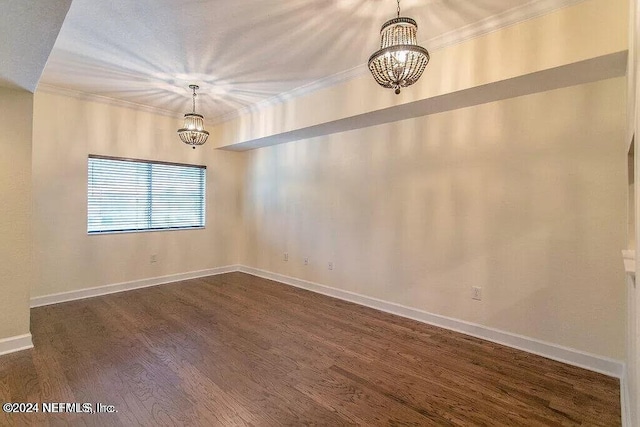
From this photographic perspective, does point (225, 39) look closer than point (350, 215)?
Yes

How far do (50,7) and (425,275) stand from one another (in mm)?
3687

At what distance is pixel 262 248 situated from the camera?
554 centimetres

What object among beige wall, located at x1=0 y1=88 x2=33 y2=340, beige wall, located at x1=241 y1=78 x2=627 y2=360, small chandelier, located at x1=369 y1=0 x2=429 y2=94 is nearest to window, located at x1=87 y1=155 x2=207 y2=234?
beige wall, located at x1=0 y1=88 x2=33 y2=340

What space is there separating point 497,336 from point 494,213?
3.96 feet

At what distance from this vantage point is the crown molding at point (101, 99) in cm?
379

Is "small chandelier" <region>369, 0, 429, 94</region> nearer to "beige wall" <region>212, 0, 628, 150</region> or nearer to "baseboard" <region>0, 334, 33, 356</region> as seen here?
"beige wall" <region>212, 0, 628, 150</region>

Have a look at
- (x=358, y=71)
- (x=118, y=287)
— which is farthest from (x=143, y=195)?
(x=358, y=71)

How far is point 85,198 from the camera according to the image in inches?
163

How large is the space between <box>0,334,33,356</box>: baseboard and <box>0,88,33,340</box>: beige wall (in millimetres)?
37

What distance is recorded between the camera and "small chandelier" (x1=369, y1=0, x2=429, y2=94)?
5.98ft

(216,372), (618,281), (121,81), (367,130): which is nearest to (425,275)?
(618,281)

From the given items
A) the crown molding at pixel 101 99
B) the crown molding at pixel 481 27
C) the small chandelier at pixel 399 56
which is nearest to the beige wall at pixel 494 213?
the crown molding at pixel 481 27

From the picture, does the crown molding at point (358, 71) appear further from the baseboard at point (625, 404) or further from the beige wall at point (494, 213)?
the baseboard at point (625, 404)

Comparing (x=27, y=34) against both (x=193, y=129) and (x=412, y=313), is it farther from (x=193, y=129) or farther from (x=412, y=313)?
(x=412, y=313)
